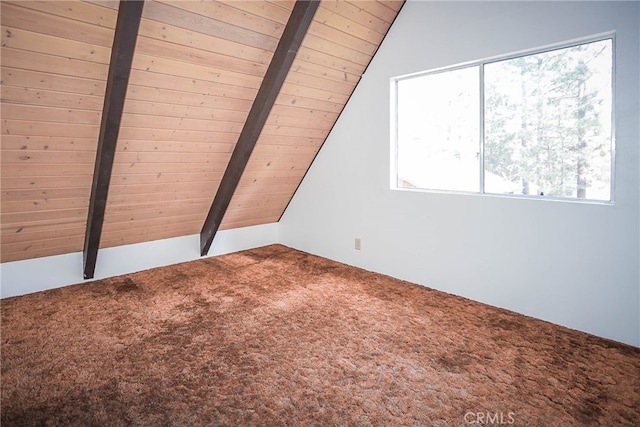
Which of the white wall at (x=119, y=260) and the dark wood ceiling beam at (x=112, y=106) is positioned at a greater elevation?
the dark wood ceiling beam at (x=112, y=106)

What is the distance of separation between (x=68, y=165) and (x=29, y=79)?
2.21 feet

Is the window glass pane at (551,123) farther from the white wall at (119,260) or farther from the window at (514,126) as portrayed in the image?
the white wall at (119,260)

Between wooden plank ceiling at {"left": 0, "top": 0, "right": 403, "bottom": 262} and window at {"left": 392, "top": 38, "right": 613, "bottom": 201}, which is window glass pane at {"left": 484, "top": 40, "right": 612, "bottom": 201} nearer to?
window at {"left": 392, "top": 38, "right": 613, "bottom": 201}

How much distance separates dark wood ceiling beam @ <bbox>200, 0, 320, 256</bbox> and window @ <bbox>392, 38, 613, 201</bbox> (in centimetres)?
117

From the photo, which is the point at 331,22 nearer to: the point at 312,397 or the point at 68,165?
the point at 68,165

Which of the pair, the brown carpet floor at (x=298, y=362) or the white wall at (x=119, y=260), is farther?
the white wall at (x=119, y=260)

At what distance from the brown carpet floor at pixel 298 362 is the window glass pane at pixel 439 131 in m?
0.95

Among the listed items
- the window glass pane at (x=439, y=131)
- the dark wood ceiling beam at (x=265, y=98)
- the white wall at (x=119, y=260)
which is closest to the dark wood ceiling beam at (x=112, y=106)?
the white wall at (x=119, y=260)

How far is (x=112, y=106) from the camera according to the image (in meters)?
2.19

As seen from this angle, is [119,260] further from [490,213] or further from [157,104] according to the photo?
[490,213]

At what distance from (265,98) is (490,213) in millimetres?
1823

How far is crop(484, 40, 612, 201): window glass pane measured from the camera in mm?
2318

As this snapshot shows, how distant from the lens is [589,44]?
2.33m

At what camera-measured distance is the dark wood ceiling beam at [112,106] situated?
1900 mm
